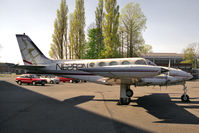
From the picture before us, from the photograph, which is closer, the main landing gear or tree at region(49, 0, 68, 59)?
the main landing gear

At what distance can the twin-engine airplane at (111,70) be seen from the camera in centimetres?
724

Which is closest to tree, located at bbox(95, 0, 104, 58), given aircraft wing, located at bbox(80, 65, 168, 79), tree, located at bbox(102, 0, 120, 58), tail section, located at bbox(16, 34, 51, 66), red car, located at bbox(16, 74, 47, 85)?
tree, located at bbox(102, 0, 120, 58)

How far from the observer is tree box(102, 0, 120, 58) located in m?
31.9

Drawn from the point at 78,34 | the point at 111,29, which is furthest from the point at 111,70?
the point at 78,34

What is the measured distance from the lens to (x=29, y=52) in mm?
13891

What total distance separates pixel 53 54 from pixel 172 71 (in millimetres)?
40727

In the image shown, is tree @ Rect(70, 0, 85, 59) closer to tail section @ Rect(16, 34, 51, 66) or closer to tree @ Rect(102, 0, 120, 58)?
tree @ Rect(102, 0, 120, 58)

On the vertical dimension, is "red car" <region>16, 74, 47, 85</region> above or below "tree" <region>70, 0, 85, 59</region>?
below

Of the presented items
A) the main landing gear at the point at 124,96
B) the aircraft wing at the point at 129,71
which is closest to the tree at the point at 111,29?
the main landing gear at the point at 124,96

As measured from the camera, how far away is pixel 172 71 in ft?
34.0

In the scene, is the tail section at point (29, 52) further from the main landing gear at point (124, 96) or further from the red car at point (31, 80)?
the red car at point (31, 80)

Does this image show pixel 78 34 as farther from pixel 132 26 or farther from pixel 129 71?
pixel 129 71

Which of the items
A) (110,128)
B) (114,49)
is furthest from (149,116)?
(114,49)

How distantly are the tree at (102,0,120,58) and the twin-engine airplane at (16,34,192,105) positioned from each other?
64.7 ft
